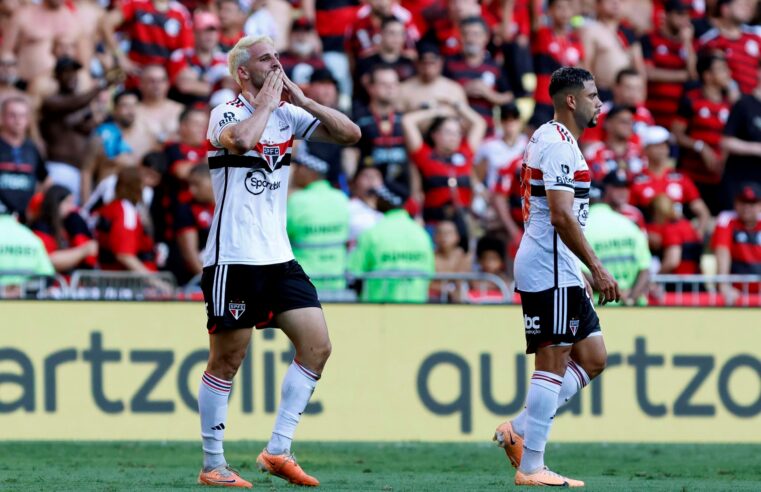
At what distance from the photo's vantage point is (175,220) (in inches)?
561

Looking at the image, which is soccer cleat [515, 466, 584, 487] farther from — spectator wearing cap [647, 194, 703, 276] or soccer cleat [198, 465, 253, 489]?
spectator wearing cap [647, 194, 703, 276]

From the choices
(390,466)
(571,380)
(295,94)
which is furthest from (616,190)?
(295,94)

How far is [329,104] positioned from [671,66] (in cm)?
529

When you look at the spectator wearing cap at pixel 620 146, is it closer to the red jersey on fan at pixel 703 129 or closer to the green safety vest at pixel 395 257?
the red jersey on fan at pixel 703 129

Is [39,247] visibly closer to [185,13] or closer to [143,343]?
[143,343]

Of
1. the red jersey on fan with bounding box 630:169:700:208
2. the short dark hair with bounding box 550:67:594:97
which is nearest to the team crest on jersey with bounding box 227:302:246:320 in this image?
the short dark hair with bounding box 550:67:594:97

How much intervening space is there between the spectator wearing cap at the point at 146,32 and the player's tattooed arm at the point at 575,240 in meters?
9.37

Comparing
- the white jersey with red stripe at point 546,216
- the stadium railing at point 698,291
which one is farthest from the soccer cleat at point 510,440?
the stadium railing at point 698,291

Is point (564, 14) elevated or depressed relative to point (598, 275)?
elevated

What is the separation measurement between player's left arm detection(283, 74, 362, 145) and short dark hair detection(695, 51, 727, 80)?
9.78 meters

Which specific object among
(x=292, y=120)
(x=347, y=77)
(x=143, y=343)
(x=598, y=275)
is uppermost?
(x=347, y=77)

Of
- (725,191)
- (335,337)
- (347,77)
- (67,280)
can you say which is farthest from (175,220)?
(725,191)

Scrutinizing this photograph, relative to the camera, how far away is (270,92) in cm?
828

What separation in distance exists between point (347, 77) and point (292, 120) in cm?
888
